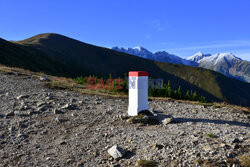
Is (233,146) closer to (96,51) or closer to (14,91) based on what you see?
(14,91)

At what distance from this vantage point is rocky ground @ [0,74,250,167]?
206 inches

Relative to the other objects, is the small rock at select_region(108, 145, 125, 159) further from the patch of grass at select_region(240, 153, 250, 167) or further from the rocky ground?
the patch of grass at select_region(240, 153, 250, 167)

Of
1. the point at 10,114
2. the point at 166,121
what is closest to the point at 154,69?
the point at 166,121

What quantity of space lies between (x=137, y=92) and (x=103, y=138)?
2.75 m

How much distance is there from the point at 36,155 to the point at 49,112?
12.4 feet

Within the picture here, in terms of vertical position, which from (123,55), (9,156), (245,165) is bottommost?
(9,156)

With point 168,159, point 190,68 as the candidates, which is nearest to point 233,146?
point 168,159

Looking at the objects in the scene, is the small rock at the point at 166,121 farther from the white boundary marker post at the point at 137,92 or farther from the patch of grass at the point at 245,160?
the patch of grass at the point at 245,160

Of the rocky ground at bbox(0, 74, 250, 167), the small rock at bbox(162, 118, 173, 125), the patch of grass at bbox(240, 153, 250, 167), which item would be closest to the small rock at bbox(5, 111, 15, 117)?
the rocky ground at bbox(0, 74, 250, 167)

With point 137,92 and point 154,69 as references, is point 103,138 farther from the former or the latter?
point 154,69

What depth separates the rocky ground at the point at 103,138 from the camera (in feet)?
17.2

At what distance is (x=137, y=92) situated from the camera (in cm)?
858

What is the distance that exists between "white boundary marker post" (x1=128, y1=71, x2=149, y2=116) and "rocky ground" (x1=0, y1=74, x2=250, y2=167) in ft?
2.60

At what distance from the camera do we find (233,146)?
534 cm
